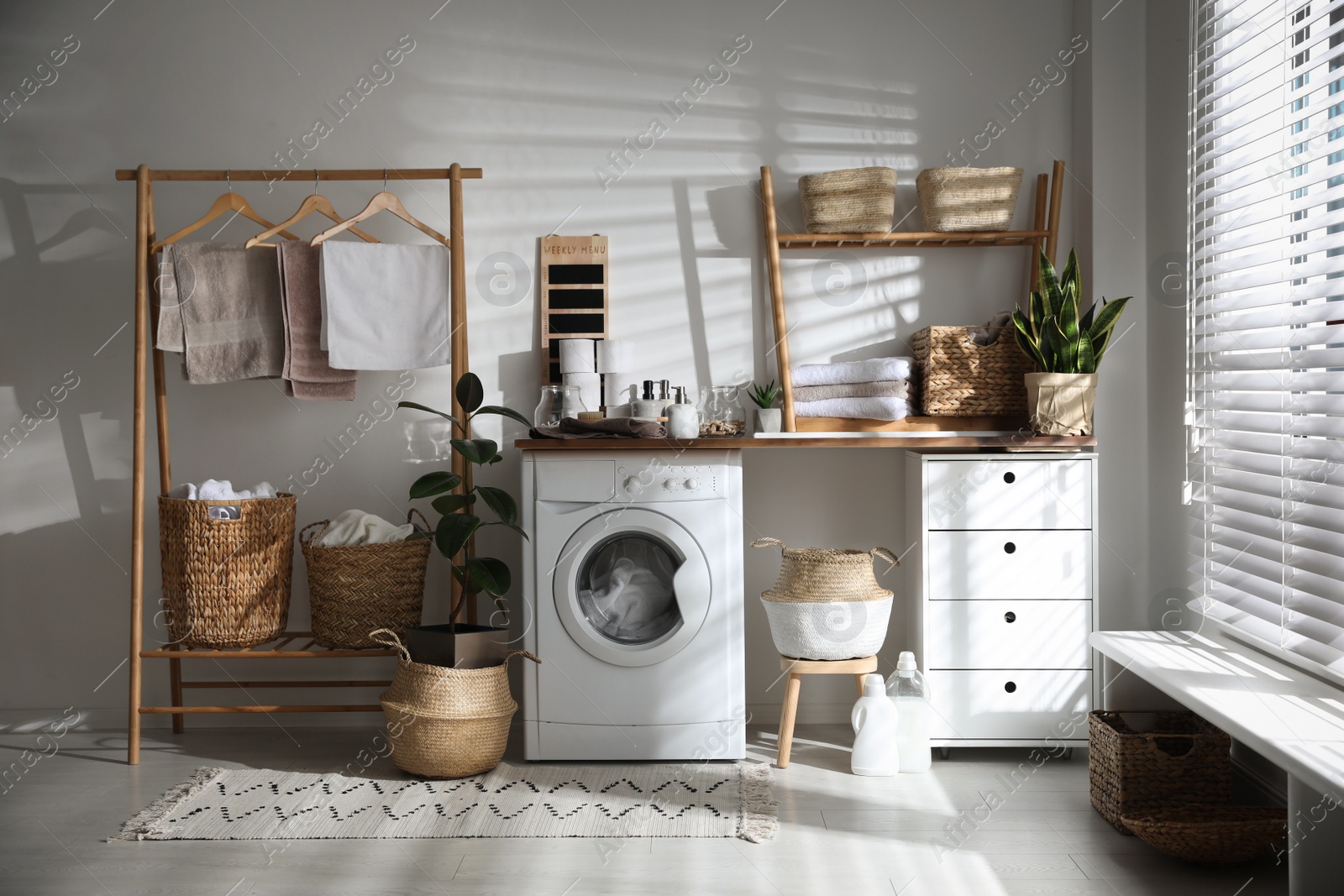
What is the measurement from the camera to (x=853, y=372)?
9.20 ft

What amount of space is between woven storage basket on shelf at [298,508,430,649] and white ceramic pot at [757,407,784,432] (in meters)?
1.00

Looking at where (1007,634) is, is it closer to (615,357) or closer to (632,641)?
(632,641)

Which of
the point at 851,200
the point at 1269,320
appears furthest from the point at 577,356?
the point at 1269,320

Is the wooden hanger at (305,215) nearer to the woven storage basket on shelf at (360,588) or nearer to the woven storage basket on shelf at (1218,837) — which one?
the woven storage basket on shelf at (360,588)

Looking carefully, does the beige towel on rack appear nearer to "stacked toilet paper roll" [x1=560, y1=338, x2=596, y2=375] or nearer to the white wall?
the white wall

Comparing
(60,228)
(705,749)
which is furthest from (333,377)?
(705,749)

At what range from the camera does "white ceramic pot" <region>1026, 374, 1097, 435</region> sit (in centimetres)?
253

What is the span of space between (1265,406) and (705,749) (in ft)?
5.06

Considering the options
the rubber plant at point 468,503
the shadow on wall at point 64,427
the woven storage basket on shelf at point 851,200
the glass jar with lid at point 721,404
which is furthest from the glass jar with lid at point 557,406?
the shadow on wall at point 64,427

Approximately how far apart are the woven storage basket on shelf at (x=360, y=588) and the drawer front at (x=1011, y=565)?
4.58 feet

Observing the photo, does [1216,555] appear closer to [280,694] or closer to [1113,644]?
[1113,644]

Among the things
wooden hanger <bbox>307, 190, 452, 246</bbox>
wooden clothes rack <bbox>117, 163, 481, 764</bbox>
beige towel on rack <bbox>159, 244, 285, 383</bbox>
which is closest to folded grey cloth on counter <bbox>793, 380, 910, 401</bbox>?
wooden clothes rack <bbox>117, 163, 481, 764</bbox>

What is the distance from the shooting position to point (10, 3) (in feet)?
9.84

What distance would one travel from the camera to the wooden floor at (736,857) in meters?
1.93
